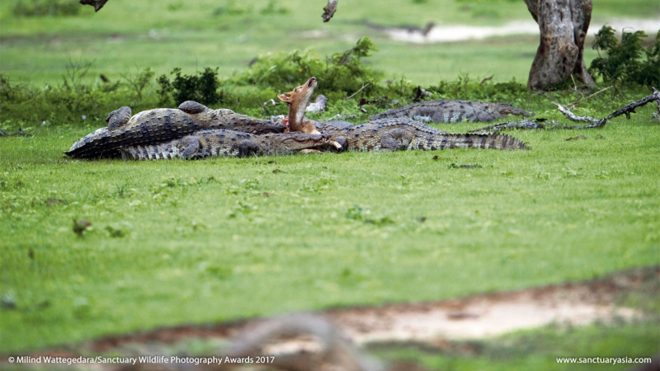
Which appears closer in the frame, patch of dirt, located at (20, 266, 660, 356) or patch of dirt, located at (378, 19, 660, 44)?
patch of dirt, located at (20, 266, 660, 356)

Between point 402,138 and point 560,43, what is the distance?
5.77 meters

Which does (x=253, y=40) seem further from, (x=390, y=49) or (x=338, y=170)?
(x=338, y=170)

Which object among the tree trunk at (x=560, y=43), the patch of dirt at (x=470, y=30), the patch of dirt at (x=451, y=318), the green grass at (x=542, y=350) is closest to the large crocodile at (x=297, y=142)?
the tree trunk at (x=560, y=43)

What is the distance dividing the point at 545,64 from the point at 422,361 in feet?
44.8

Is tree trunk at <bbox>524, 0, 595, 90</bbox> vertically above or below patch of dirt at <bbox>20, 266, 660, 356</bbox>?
above

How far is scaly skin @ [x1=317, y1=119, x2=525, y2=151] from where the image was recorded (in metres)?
13.6

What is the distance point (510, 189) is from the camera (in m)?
10.6

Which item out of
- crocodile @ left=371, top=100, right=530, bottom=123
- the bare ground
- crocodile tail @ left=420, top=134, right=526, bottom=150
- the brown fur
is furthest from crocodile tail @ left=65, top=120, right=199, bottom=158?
the bare ground

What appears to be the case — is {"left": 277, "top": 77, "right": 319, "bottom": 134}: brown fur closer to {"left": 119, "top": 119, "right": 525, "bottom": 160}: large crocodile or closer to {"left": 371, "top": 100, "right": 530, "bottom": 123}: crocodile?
{"left": 119, "top": 119, "right": 525, "bottom": 160}: large crocodile

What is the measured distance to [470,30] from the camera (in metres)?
32.5

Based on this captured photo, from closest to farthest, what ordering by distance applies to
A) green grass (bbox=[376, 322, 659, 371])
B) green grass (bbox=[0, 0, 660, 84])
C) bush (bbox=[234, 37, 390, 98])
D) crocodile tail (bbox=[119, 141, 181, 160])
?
green grass (bbox=[376, 322, 659, 371])
crocodile tail (bbox=[119, 141, 181, 160])
bush (bbox=[234, 37, 390, 98])
green grass (bbox=[0, 0, 660, 84])

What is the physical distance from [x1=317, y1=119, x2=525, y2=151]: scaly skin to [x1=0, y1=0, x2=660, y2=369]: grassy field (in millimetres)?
320

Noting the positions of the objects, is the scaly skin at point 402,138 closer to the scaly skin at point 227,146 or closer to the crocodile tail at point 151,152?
the scaly skin at point 227,146

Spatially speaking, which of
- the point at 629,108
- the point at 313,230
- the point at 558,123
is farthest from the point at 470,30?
the point at 313,230
